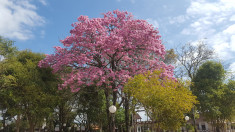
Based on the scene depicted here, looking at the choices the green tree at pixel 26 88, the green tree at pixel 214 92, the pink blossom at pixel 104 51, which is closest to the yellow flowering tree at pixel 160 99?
the pink blossom at pixel 104 51

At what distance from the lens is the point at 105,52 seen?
15477 mm

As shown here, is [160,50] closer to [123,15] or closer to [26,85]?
[123,15]

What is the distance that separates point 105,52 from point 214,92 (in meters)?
16.0

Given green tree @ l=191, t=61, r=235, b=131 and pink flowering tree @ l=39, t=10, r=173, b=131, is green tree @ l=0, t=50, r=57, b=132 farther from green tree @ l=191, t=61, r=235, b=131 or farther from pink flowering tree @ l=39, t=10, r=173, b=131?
green tree @ l=191, t=61, r=235, b=131

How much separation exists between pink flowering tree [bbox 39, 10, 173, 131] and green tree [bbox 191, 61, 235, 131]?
31.7 feet

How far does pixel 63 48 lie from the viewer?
16547mm

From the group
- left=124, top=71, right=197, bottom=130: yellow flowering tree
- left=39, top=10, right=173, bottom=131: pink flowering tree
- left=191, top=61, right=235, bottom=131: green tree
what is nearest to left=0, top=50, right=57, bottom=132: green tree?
left=39, top=10, right=173, bottom=131: pink flowering tree

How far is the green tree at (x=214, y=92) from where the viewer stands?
920 inches

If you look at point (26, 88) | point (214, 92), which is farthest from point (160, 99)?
point (214, 92)

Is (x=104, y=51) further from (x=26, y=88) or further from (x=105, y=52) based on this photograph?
(x=26, y=88)

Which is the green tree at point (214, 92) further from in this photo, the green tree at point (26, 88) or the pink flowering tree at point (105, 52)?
the green tree at point (26, 88)

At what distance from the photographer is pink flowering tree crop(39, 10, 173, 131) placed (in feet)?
Answer: 50.2

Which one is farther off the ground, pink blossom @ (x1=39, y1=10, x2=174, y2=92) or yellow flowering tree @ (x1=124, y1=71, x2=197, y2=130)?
pink blossom @ (x1=39, y1=10, x2=174, y2=92)

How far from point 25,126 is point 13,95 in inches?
1418
